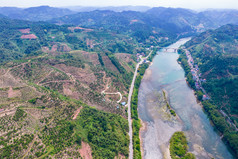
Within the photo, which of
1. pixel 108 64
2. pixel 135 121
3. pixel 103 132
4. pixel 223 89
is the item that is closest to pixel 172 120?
pixel 135 121

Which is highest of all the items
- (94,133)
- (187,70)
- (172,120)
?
(187,70)

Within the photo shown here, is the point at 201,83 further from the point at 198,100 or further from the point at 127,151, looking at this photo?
the point at 127,151

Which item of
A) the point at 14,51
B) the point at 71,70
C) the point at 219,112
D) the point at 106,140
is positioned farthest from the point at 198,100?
the point at 14,51

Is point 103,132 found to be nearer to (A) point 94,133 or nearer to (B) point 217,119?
(A) point 94,133

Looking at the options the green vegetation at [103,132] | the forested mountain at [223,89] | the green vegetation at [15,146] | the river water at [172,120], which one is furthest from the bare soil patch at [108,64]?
the green vegetation at [15,146]

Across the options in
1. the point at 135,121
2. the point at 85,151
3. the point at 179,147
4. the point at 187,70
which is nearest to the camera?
the point at 85,151

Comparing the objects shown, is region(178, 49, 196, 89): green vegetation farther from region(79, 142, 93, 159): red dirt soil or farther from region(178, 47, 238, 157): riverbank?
region(79, 142, 93, 159): red dirt soil
